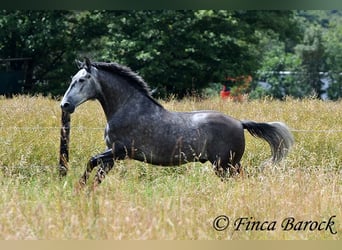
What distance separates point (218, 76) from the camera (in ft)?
66.7

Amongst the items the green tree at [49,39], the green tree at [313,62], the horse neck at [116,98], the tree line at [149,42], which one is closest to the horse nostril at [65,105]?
the horse neck at [116,98]

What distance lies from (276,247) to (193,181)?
219cm

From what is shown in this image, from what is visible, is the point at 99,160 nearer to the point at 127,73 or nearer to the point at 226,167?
the point at 127,73

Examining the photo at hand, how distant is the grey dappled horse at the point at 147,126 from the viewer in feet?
Answer: 19.9

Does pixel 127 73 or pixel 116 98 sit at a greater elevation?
pixel 127 73

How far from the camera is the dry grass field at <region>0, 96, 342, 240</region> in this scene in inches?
160

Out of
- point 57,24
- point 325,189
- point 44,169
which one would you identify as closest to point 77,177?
point 44,169

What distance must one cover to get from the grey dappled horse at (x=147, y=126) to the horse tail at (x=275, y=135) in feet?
0.75

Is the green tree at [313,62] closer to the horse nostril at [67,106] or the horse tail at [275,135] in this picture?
the horse tail at [275,135]

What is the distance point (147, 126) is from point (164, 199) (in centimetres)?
145

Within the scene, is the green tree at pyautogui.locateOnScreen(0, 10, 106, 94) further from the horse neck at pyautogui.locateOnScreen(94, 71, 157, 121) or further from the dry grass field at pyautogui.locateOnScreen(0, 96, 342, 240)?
the horse neck at pyautogui.locateOnScreen(94, 71, 157, 121)

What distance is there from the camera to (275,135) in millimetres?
6504

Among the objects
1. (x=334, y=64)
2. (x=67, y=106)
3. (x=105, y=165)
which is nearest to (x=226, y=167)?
(x=105, y=165)

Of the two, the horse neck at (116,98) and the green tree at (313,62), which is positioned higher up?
the horse neck at (116,98)
